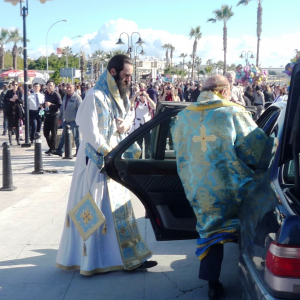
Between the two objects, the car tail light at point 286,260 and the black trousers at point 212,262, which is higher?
the car tail light at point 286,260

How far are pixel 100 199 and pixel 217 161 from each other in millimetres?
1212

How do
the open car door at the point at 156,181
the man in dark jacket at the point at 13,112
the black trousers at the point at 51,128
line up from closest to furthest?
the open car door at the point at 156,181
the black trousers at the point at 51,128
the man in dark jacket at the point at 13,112

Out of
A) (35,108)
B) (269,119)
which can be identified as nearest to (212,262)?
(269,119)

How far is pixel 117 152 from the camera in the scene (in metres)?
3.74

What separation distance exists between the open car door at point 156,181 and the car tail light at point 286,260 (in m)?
1.61

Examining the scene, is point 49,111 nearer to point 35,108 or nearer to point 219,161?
point 35,108

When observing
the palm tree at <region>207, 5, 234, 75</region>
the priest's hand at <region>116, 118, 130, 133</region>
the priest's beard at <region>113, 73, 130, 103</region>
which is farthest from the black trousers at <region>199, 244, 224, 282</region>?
the palm tree at <region>207, 5, 234, 75</region>

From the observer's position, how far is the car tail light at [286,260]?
7.31 ft

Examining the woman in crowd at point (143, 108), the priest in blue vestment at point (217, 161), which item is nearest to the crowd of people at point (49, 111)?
the woman in crowd at point (143, 108)

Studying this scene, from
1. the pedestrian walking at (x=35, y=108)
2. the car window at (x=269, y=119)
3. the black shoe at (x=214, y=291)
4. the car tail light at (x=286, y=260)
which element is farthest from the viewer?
the pedestrian walking at (x=35, y=108)

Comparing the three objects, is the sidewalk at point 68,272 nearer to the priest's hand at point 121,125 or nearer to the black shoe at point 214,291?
the black shoe at point 214,291

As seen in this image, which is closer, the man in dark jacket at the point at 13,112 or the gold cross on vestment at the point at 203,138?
the gold cross on vestment at the point at 203,138

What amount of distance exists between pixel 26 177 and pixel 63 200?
2.36m

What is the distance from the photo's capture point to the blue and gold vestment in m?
3.27
